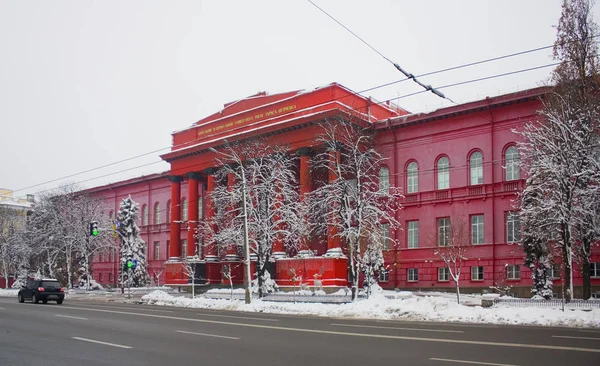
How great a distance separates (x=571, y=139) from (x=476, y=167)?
12245mm

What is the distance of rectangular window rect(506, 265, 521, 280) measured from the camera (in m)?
38.1

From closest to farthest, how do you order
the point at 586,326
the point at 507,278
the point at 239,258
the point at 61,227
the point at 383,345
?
the point at 383,345 < the point at 586,326 < the point at 507,278 < the point at 239,258 < the point at 61,227

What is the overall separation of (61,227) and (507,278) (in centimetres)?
4254

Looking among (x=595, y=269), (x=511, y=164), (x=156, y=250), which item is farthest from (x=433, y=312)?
(x=156, y=250)

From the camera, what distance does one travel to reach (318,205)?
42781 mm

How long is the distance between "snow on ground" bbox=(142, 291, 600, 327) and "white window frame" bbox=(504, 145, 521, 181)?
613 inches

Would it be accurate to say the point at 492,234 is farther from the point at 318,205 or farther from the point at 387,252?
the point at 318,205

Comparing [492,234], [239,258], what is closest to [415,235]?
[492,234]

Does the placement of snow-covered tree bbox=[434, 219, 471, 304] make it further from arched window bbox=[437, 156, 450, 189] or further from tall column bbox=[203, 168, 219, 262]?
tall column bbox=[203, 168, 219, 262]

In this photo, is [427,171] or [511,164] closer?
[511,164]

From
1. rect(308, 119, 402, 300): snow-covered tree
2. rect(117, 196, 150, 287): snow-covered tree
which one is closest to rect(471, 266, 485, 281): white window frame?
rect(308, 119, 402, 300): snow-covered tree

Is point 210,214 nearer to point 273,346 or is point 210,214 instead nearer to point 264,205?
point 264,205

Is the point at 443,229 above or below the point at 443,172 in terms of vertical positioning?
below

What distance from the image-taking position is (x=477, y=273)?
1577 inches
